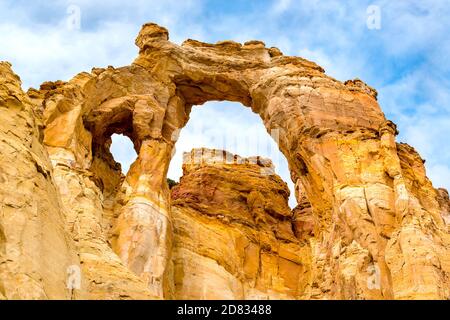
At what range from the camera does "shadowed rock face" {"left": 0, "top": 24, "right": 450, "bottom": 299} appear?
22.1 m

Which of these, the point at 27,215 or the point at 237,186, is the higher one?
the point at 237,186

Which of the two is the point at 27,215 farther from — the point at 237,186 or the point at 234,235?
the point at 237,186

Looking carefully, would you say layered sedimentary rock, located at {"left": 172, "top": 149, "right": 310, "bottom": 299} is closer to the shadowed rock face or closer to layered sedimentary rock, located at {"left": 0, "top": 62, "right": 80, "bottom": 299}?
the shadowed rock face

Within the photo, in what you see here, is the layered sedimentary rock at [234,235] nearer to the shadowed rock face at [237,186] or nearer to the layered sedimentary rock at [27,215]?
the shadowed rock face at [237,186]

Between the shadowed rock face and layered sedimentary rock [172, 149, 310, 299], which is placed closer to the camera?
the shadowed rock face

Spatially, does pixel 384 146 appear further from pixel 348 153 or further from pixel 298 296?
Result: pixel 298 296

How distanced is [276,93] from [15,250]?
73.4 ft

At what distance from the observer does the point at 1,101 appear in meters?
15.5

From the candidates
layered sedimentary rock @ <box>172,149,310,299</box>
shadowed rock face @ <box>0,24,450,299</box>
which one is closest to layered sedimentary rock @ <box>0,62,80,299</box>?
shadowed rock face @ <box>0,24,450,299</box>

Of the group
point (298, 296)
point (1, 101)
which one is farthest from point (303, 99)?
point (1, 101)

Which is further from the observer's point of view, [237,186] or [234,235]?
[237,186]

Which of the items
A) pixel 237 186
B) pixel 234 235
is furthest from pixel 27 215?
pixel 237 186

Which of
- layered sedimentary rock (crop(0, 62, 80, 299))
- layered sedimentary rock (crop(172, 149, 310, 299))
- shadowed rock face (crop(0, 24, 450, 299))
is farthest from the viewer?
layered sedimentary rock (crop(172, 149, 310, 299))

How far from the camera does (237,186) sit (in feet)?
123
